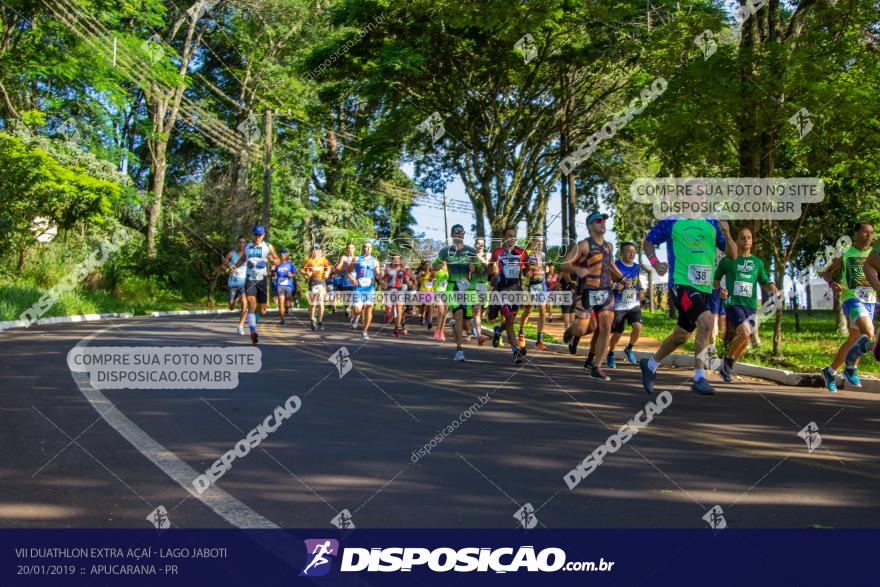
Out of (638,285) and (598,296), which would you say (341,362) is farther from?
(638,285)

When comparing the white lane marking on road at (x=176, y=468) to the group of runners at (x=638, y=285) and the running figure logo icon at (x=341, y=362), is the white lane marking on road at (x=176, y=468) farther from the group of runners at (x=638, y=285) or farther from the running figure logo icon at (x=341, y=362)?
the group of runners at (x=638, y=285)

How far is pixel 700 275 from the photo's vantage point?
9.71m

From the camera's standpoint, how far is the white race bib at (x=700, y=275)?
9.71 meters

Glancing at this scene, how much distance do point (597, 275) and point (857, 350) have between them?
10.9ft

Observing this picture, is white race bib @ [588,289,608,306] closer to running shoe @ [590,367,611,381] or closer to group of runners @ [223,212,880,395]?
group of runners @ [223,212,880,395]

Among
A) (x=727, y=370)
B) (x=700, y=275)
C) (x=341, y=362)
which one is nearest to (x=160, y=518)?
(x=700, y=275)

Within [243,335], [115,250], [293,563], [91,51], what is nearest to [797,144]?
[243,335]

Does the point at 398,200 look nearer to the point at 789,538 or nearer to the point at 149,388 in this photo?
the point at 149,388

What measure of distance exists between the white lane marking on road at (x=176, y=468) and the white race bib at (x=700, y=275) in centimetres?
599

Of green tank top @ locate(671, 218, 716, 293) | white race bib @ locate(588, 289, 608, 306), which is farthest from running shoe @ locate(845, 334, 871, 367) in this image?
white race bib @ locate(588, 289, 608, 306)

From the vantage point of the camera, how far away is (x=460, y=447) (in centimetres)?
634

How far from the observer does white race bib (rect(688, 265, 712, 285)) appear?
9.71 meters

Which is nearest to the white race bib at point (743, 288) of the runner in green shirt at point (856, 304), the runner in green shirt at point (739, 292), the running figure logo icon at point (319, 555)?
the runner in green shirt at point (739, 292)

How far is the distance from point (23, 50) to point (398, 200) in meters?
31.2
